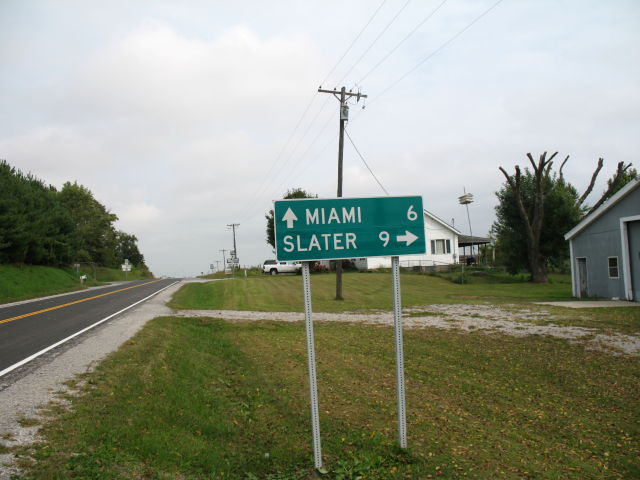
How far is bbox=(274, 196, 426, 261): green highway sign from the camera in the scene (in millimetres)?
4598

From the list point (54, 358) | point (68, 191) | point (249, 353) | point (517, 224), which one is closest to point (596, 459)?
point (249, 353)

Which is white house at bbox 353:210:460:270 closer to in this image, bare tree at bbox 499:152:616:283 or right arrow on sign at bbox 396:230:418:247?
bare tree at bbox 499:152:616:283

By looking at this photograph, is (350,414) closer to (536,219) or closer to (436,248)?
(536,219)

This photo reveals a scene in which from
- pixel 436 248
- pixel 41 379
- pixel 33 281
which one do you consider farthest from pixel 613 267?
pixel 33 281

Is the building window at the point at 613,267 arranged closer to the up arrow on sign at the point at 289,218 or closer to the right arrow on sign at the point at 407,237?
the right arrow on sign at the point at 407,237

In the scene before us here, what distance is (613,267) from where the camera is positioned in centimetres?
2308

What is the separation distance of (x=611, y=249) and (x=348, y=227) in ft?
75.9

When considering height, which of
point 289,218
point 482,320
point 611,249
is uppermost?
point 289,218

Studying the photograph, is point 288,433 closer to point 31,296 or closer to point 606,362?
point 606,362

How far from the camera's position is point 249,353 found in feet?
32.7

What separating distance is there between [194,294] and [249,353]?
18.5m

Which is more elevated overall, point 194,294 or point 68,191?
point 68,191

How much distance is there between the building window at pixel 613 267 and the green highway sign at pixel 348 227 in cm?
2251

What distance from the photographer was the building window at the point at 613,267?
2291cm
